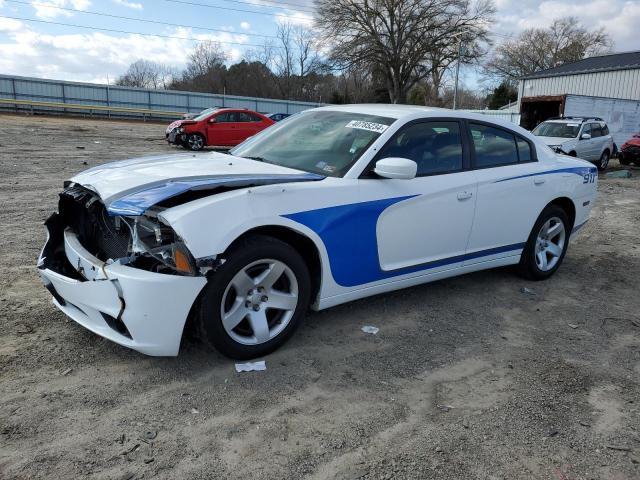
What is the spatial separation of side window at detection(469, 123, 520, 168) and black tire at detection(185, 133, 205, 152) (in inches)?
582

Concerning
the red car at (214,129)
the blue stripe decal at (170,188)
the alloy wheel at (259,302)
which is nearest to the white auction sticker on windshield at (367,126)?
the blue stripe decal at (170,188)

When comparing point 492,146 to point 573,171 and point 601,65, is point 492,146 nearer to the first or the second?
point 573,171

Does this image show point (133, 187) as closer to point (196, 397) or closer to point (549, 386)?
point (196, 397)

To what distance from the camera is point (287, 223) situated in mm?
3334

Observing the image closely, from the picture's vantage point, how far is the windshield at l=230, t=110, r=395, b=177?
3.93 metres

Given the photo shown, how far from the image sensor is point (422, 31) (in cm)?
4384

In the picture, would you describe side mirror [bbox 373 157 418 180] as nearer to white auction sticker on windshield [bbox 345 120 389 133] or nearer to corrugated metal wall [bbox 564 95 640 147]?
white auction sticker on windshield [bbox 345 120 389 133]

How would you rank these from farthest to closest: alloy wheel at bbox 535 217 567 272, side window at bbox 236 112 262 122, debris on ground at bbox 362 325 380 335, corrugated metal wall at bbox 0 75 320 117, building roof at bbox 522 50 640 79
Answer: corrugated metal wall at bbox 0 75 320 117, building roof at bbox 522 50 640 79, side window at bbox 236 112 262 122, alloy wheel at bbox 535 217 567 272, debris on ground at bbox 362 325 380 335

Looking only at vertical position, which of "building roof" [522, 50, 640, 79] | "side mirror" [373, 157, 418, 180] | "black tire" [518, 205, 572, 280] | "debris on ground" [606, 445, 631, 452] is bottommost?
"debris on ground" [606, 445, 631, 452]

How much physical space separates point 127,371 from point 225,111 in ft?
55.0

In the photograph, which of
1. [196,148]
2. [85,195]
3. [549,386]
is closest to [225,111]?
[196,148]

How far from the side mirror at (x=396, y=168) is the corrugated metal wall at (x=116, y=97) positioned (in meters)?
37.6

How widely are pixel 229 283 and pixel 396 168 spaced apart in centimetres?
139

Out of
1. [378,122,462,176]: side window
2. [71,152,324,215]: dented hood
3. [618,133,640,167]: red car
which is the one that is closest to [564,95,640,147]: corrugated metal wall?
[618,133,640,167]: red car
